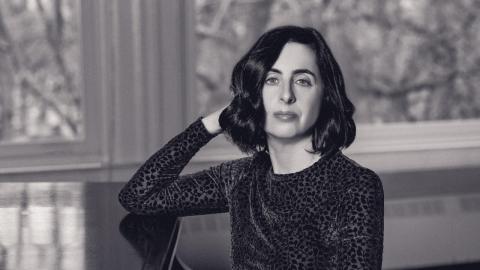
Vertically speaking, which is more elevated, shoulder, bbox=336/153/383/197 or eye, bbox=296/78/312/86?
eye, bbox=296/78/312/86

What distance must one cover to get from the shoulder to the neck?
0.07 metres

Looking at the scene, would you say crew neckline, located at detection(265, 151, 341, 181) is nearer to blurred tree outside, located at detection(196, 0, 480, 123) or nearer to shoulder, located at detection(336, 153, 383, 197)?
shoulder, located at detection(336, 153, 383, 197)

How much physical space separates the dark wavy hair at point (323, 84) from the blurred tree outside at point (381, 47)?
1.56 m

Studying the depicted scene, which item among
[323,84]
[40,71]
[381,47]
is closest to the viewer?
[323,84]

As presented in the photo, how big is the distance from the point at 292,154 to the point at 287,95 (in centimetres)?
10

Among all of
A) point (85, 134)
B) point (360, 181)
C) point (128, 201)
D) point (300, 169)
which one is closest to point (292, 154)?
point (300, 169)

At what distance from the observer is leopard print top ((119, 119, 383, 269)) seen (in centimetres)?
110

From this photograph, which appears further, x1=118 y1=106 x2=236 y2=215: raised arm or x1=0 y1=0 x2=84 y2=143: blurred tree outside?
x1=0 y1=0 x2=84 y2=143: blurred tree outside

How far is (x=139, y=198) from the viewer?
1575 millimetres

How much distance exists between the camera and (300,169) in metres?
1.23

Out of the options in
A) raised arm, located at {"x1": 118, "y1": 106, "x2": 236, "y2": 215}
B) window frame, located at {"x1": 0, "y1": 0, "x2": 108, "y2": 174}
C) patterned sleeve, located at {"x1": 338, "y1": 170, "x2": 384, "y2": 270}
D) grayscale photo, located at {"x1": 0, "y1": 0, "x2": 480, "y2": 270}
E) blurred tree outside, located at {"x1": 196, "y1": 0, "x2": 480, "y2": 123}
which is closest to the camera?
patterned sleeve, located at {"x1": 338, "y1": 170, "x2": 384, "y2": 270}

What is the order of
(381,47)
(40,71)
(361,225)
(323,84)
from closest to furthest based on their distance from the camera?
(361,225)
(323,84)
(40,71)
(381,47)

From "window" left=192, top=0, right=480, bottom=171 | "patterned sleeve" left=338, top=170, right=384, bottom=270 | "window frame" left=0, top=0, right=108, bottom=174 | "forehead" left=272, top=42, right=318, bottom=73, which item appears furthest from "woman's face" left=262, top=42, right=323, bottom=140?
"window" left=192, top=0, right=480, bottom=171

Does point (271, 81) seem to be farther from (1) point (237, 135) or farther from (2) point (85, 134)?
(2) point (85, 134)
